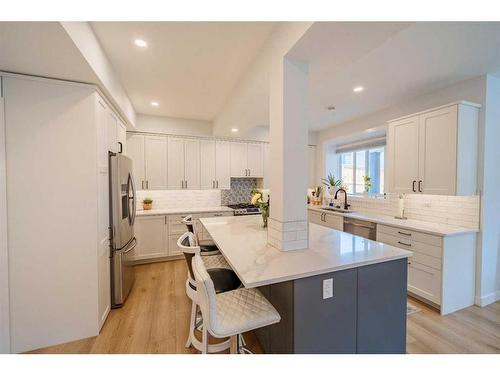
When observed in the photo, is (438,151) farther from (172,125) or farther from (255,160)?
(172,125)

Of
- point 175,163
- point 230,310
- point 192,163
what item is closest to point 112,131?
point 175,163

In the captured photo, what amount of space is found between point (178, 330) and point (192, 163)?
298 centimetres

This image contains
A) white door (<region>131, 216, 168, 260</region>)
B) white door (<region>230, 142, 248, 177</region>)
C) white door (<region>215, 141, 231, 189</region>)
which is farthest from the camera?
white door (<region>230, 142, 248, 177</region>)

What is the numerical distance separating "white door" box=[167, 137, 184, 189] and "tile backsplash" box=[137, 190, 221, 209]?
362 mm

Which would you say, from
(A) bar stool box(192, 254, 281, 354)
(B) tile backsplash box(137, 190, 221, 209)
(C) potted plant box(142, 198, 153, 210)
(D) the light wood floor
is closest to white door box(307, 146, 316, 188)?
(B) tile backsplash box(137, 190, 221, 209)

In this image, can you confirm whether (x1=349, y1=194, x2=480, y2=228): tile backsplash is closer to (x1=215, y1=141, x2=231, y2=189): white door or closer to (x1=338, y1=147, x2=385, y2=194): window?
(x1=338, y1=147, x2=385, y2=194): window

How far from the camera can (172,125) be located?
430 cm

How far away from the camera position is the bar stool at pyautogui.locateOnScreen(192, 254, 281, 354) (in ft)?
3.90

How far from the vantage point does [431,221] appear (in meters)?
2.96

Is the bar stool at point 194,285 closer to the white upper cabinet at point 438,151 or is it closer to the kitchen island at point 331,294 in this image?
the kitchen island at point 331,294

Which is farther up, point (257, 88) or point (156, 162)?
point (257, 88)

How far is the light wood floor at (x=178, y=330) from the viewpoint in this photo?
191cm

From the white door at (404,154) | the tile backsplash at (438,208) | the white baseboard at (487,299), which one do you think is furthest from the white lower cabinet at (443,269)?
the white door at (404,154)

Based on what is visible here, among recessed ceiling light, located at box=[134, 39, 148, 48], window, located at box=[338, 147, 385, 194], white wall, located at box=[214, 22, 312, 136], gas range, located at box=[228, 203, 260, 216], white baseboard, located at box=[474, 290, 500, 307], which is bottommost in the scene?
white baseboard, located at box=[474, 290, 500, 307]
